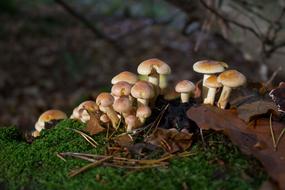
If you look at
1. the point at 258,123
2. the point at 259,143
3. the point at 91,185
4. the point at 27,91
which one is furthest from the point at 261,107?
the point at 27,91

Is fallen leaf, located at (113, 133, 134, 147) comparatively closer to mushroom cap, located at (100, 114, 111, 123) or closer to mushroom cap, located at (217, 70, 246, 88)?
mushroom cap, located at (100, 114, 111, 123)

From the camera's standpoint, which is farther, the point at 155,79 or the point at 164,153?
the point at 155,79

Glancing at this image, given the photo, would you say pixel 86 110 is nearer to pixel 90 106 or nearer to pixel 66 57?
pixel 90 106

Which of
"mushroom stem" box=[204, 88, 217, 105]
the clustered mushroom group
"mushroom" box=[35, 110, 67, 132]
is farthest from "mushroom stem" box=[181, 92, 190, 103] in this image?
"mushroom" box=[35, 110, 67, 132]

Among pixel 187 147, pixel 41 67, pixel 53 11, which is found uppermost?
pixel 53 11

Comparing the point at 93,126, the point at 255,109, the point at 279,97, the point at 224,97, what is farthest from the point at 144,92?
the point at 279,97

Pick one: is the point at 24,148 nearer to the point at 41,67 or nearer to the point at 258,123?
the point at 258,123

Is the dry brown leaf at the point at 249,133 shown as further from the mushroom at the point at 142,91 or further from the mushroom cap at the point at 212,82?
the mushroom at the point at 142,91
